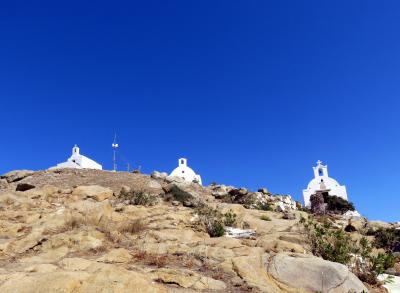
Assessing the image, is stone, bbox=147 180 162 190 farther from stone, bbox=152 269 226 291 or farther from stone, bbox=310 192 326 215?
stone, bbox=152 269 226 291

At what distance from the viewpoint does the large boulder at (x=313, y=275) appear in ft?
24.1

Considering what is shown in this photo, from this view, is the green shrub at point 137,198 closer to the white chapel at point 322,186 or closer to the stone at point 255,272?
the stone at point 255,272

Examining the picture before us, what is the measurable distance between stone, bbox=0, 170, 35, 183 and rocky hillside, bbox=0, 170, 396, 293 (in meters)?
Answer: 8.04

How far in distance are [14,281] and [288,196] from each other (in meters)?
22.3

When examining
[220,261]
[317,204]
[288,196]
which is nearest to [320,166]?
[288,196]

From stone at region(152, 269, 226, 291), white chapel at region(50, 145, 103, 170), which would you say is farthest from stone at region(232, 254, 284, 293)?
white chapel at region(50, 145, 103, 170)

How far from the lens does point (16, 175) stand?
76.1 ft

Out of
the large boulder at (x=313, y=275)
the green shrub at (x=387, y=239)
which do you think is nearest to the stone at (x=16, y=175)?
the large boulder at (x=313, y=275)

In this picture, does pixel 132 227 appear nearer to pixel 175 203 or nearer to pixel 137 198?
pixel 137 198

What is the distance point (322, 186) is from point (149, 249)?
141ft

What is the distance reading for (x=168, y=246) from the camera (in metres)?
9.76

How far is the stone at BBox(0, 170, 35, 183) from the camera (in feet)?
74.7

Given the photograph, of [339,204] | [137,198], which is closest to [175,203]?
[137,198]

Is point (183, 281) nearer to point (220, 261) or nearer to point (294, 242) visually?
point (220, 261)
